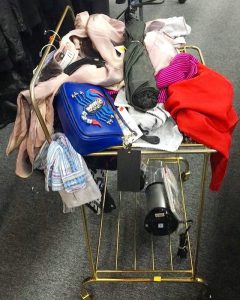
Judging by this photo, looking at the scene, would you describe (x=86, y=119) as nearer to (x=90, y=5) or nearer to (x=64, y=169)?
(x=64, y=169)

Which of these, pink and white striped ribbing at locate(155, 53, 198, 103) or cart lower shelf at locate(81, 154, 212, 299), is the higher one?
pink and white striped ribbing at locate(155, 53, 198, 103)

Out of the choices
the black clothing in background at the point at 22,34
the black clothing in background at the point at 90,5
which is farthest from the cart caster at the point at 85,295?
the black clothing in background at the point at 90,5

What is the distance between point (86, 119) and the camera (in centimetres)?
75

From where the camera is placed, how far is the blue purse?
0.74 m

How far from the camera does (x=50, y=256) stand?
1.30 m

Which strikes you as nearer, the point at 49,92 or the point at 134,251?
the point at 49,92

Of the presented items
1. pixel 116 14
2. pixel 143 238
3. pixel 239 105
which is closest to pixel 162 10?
pixel 116 14

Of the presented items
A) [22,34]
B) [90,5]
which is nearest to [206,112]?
[22,34]

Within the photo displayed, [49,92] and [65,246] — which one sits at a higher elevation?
[49,92]

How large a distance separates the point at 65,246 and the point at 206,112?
854 millimetres

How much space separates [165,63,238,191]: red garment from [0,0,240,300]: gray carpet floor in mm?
518

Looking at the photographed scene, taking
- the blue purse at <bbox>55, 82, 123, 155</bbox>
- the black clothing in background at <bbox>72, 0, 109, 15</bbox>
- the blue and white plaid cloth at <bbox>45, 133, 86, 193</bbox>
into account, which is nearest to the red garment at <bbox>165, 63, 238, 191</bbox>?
the blue purse at <bbox>55, 82, 123, 155</bbox>

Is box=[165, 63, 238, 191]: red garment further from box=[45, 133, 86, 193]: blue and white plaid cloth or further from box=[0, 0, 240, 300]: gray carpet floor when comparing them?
box=[0, 0, 240, 300]: gray carpet floor

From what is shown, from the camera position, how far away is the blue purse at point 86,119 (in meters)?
0.74
